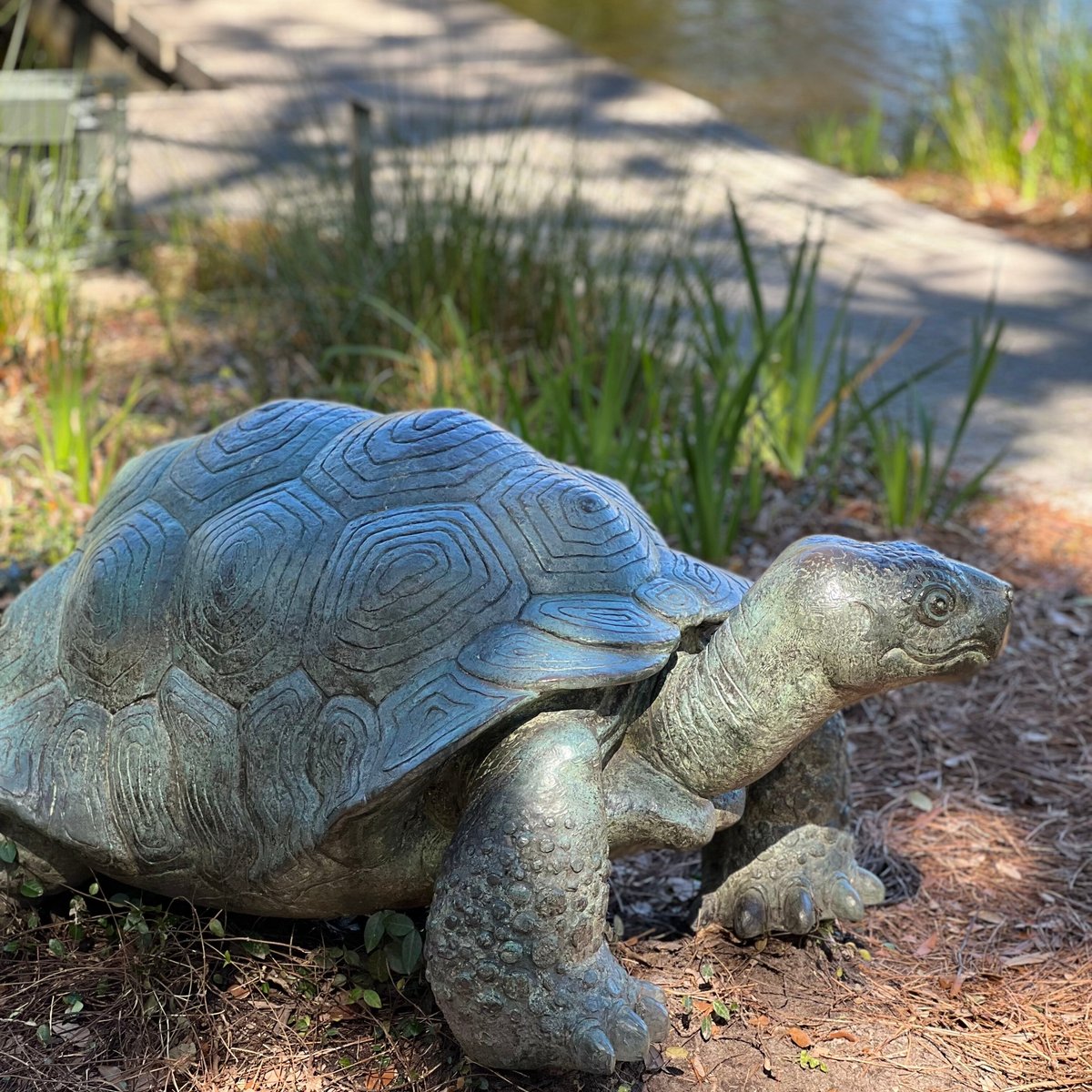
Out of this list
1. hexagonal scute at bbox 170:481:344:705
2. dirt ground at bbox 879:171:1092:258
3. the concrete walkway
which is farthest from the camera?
dirt ground at bbox 879:171:1092:258

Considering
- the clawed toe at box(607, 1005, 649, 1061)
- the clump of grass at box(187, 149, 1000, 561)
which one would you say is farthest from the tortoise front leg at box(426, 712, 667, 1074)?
the clump of grass at box(187, 149, 1000, 561)

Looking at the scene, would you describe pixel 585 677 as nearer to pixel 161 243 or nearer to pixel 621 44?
pixel 161 243

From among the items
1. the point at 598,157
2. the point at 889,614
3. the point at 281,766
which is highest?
the point at 889,614

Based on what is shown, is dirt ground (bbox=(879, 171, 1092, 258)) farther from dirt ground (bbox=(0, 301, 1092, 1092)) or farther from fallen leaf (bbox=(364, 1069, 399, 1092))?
fallen leaf (bbox=(364, 1069, 399, 1092))

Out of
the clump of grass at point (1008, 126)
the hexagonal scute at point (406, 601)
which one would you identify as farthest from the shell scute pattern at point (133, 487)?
the clump of grass at point (1008, 126)

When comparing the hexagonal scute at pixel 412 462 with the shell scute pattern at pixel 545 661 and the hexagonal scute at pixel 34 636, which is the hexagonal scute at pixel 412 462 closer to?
the shell scute pattern at pixel 545 661

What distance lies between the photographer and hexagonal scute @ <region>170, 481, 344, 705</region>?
1.99 metres

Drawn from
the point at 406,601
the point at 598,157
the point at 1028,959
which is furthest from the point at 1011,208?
the point at 406,601

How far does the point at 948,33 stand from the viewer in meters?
13.4

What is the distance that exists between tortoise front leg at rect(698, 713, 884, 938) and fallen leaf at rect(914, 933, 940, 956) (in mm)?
162

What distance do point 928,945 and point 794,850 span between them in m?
0.36

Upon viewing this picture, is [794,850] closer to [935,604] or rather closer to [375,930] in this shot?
[935,604]

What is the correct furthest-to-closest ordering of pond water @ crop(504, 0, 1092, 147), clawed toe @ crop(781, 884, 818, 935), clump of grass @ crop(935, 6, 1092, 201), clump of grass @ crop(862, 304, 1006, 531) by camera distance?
1. pond water @ crop(504, 0, 1092, 147)
2. clump of grass @ crop(935, 6, 1092, 201)
3. clump of grass @ crop(862, 304, 1006, 531)
4. clawed toe @ crop(781, 884, 818, 935)

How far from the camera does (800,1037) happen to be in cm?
212
